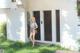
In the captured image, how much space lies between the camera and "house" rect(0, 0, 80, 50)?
13328mm

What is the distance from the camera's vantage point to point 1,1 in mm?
15461

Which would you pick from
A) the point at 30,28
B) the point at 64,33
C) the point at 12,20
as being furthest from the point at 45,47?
the point at 12,20

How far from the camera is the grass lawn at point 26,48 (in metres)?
12.7

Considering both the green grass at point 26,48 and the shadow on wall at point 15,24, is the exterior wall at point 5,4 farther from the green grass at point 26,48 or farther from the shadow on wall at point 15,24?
the green grass at point 26,48

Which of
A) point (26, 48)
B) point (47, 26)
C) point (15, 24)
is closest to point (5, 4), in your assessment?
point (15, 24)

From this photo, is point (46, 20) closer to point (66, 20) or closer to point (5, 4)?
point (66, 20)

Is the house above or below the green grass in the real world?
above

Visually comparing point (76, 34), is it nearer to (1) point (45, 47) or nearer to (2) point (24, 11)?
(1) point (45, 47)

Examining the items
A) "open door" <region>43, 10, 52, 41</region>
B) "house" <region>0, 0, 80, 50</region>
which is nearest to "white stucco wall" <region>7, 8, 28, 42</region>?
"house" <region>0, 0, 80, 50</region>

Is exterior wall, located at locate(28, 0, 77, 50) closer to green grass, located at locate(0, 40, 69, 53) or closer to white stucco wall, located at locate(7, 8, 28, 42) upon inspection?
green grass, located at locate(0, 40, 69, 53)

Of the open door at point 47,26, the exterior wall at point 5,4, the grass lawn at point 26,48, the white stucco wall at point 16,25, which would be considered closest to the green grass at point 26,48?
the grass lawn at point 26,48

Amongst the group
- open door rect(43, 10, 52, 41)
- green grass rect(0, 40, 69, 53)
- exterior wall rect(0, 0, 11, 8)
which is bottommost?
green grass rect(0, 40, 69, 53)

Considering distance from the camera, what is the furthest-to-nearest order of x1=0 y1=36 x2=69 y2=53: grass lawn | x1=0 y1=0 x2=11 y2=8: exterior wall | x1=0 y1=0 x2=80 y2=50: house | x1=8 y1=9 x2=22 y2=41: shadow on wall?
x1=8 y1=9 x2=22 y2=41: shadow on wall, x1=0 y1=0 x2=11 y2=8: exterior wall, x1=0 y1=0 x2=80 y2=50: house, x1=0 y1=36 x2=69 y2=53: grass lawn

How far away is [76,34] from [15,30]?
3878 mm
